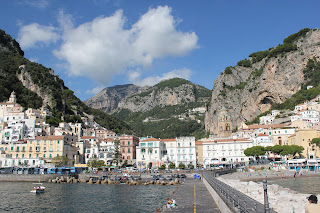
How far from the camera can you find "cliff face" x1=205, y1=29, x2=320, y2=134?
123 m

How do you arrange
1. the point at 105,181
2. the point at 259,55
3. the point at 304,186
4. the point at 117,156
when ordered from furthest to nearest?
the point at 259,55 < the point at 117,156 < the point at 105,181 < the point at 304,186

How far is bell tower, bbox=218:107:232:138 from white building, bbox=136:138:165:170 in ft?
218

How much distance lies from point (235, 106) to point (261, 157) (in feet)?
232

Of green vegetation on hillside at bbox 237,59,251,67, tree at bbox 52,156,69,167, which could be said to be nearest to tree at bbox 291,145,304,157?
tree at bbox 52,156,69,167

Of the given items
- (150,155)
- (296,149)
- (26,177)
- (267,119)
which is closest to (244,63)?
(267,119)

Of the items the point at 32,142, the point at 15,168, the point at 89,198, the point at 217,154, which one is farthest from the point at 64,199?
the point at 217,154

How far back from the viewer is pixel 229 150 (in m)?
81.4

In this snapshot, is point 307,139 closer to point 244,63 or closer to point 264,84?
point 264,84

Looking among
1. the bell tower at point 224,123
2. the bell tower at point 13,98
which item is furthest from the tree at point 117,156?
the bell tower at point 224,123

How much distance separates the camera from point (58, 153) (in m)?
70.4

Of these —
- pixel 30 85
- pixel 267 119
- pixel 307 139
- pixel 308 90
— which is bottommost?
pixel 307 139

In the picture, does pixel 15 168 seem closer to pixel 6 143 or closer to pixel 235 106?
pixel 6 143

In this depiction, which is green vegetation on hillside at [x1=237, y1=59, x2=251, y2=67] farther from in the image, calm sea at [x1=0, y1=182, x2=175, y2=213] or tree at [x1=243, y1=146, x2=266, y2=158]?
calm sea at [x1=0, y1=182, x2=175, y2=213]

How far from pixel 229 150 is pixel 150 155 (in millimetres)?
24307
